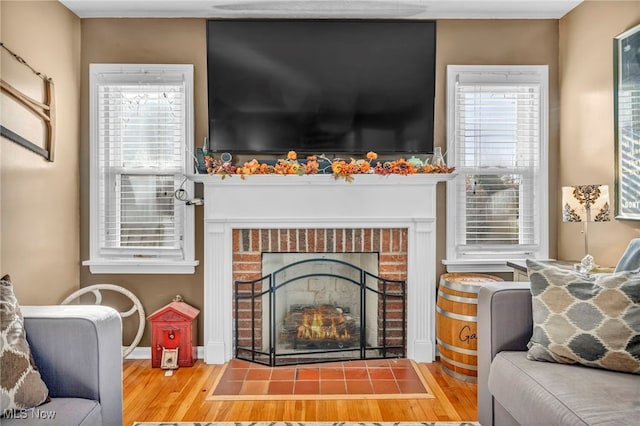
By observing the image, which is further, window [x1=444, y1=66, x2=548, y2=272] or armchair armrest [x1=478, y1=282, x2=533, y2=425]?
window [x1=444, y1=66, x2=548, y2=272]

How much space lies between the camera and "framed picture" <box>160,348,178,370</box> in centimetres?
302

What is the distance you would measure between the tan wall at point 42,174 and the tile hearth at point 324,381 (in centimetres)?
135

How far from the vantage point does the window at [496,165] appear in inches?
128

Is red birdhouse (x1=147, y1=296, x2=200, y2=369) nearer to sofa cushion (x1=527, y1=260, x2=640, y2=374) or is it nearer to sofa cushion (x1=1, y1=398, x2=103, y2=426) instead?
sofa cushion (x1=1, y1=398, x2=103, y2=426)

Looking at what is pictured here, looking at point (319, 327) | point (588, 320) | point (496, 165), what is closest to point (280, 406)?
point (319, 327)

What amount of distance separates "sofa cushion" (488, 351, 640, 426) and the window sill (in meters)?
2.22

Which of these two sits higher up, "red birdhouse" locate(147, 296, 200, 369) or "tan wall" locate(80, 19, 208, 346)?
"tan wall" locate(80, 19, 208, 346)

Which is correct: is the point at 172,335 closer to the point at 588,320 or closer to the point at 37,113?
the point at 37,113

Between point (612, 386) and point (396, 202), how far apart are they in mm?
1796

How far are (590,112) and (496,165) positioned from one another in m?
0.68

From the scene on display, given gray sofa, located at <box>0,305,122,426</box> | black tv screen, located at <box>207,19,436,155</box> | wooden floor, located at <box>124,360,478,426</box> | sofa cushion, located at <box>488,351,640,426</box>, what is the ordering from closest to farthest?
1. sofa cushion, located at <box>488,351,640,426</box>
2. gray sofa, located at <box>0,305,122,426</box>
3. wooden floor, located at <box>124,360,478,426</box>
4. black tv screen, located at <box>207,19,436,155</box>

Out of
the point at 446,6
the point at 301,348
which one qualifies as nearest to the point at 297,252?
the point at 301,348

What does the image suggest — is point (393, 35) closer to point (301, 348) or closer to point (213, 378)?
point (301, 348)

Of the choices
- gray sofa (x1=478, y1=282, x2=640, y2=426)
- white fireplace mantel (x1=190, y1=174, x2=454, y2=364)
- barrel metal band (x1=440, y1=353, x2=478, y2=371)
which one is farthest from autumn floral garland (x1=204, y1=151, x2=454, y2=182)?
barrel metal band (x1=440, y1=353, x2=478, y2=371)
